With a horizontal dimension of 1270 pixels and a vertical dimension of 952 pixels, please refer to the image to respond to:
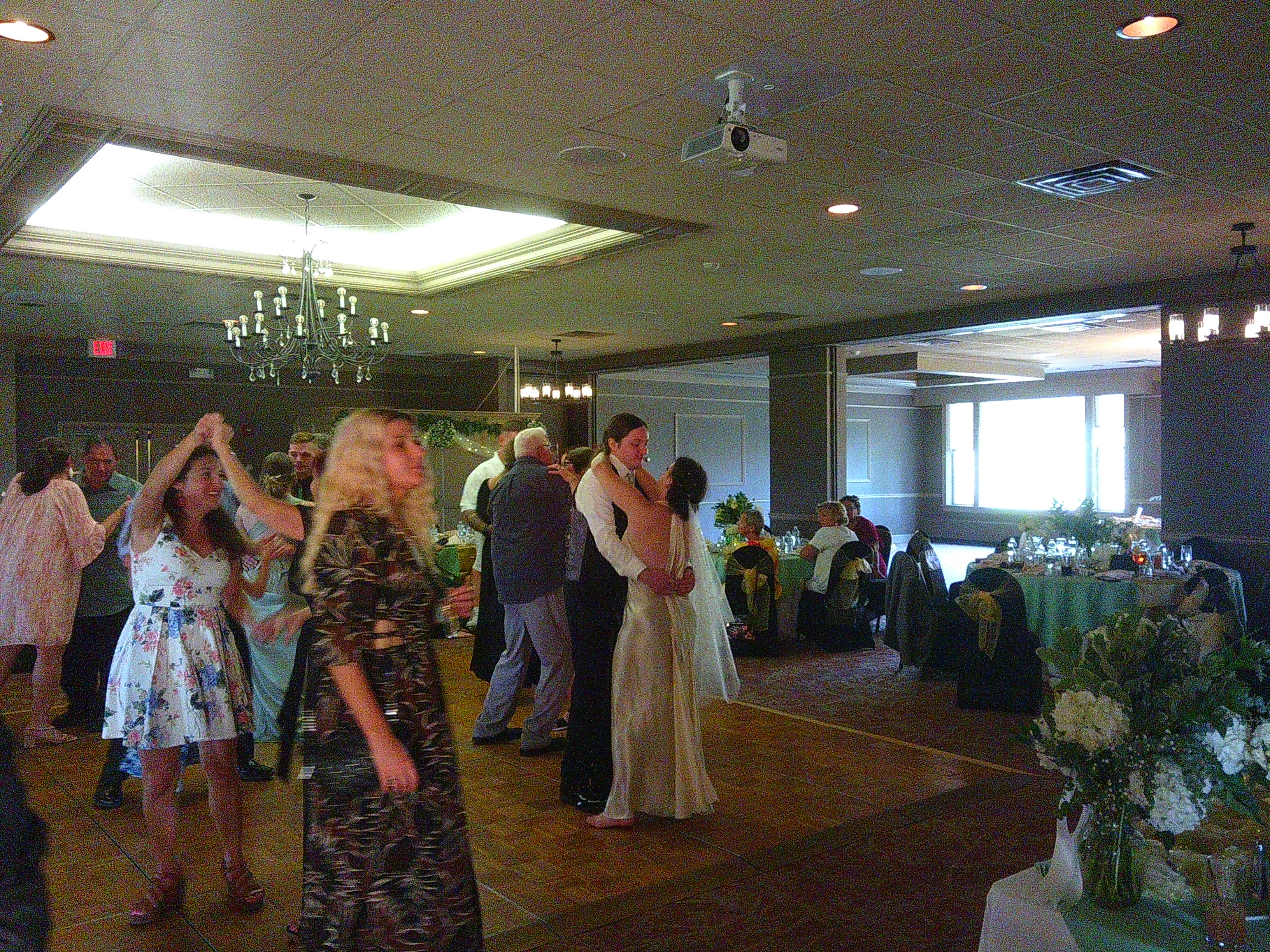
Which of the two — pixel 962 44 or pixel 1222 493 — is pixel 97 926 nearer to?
pixel 962 44

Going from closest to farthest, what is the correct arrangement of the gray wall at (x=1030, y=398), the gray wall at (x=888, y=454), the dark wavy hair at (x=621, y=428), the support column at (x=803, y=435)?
1. the dark wavy hair at (x=621, y=428)
2. the support column at (x=803, y=435)
3. the gray wall at (x=1030, y=398)
4. the gray wall at (x=888, y=454)

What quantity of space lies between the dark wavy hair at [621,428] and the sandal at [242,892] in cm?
201

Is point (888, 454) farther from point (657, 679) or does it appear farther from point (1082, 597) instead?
point (657, 679)

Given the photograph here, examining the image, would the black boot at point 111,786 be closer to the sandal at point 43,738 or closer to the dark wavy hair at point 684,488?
the sandal at point 43,738

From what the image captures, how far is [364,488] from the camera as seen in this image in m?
2.34

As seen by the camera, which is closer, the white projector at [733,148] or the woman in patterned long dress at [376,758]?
the woman in patterned long dress at [376,758]

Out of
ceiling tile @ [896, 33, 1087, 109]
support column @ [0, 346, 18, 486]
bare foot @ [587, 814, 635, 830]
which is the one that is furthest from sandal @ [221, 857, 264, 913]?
support column @ [0, 346, 18, 486]

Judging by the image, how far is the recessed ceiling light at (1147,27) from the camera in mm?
3637

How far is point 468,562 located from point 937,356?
10.3m

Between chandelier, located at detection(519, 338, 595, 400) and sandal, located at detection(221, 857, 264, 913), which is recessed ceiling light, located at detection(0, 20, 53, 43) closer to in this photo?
sandal, located at detection(221, 857, 264, 913)

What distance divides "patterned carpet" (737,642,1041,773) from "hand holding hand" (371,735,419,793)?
130 inches

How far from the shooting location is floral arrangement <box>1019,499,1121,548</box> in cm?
695

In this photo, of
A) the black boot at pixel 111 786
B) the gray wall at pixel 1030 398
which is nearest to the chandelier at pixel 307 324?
the black boot at pixel 111 786

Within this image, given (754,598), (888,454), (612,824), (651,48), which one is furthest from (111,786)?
(888,454)
